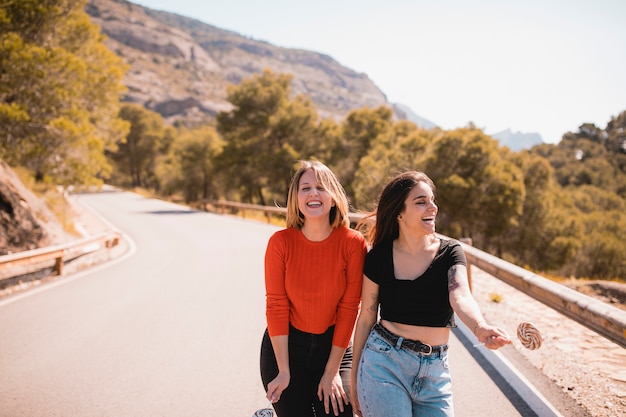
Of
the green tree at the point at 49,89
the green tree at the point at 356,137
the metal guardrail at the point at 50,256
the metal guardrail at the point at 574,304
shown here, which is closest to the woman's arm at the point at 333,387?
the metal guardrail at the point at 574,304

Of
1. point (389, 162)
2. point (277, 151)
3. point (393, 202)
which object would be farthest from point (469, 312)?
point (277, 151)

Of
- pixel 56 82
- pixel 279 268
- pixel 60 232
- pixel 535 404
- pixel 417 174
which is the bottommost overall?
pixel 60 232

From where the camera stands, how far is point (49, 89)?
1166 centimetres

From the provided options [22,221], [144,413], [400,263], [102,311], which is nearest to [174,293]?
[102,311]

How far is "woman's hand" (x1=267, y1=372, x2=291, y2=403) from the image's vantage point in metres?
2.14

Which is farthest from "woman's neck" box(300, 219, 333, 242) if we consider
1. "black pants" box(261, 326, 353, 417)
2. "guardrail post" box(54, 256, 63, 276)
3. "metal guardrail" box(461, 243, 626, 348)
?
"guardrail post" box(54, 256, 63, 276)

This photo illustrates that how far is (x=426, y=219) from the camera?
2279mm

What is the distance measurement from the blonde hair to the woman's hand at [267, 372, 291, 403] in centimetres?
91

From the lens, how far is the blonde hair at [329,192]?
2408 mm

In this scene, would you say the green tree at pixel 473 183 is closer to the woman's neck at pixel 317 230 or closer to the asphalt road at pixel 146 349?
the asphalt road at pixel 146 349

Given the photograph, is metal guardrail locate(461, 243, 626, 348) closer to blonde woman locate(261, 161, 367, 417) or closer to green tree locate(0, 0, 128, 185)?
blonde woman locate(261, 161, 367, 417)

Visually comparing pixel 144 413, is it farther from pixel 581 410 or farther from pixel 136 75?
pixel 136 75

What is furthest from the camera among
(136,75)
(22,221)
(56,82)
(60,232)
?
(136,75)

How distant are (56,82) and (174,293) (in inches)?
347
